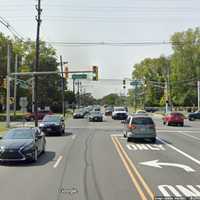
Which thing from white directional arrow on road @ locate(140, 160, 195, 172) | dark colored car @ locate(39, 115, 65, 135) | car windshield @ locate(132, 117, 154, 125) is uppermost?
car windshield @ locate(132, 117, 154, 125)

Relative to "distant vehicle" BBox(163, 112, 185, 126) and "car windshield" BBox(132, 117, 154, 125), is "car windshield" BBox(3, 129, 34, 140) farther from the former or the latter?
"distant vehicle" BBox(163, 112, 185, 126)

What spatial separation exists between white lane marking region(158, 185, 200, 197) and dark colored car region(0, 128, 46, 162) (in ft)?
22.1

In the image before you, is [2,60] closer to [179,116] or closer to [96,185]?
[179,116]

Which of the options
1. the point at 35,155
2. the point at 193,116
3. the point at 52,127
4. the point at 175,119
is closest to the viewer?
the point at 35,155

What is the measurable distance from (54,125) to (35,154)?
1643 cm

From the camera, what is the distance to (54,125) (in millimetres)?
34969

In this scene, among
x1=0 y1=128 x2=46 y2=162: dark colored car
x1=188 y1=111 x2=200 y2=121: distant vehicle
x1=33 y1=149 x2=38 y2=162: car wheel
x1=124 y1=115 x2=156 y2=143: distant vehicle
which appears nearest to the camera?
x1=0 y1=128 x2=46 y2=162: dark colored car

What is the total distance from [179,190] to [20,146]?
7685 millimetres

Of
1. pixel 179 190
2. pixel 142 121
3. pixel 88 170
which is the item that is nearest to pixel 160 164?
pixel 88 170

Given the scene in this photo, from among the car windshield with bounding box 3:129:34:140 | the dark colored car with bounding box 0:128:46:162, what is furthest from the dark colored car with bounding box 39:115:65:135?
the car windshield with bounding box 3:129:34:140

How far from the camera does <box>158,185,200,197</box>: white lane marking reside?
11.3m

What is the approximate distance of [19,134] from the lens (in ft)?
64.0

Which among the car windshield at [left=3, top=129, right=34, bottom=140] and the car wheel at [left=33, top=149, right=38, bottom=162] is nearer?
the car wheel at [left=33, top=149, right=38, bottom=162]

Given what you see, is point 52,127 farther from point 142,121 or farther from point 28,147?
point 28,147
